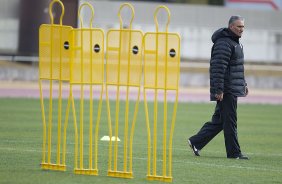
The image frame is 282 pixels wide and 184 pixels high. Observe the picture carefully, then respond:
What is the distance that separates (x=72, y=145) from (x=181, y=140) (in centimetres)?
266

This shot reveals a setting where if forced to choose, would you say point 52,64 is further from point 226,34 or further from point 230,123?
point 230,123

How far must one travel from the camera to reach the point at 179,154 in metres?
→ 15.2

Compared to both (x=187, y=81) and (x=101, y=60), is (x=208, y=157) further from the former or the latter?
(x=187, y=81)

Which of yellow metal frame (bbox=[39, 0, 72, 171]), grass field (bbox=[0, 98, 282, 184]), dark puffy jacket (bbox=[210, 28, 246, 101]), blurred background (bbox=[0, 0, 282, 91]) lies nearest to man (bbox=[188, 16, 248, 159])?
dark puffy jacket (bbox=[210, 28, 246, 101])

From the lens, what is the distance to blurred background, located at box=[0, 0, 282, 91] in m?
43.5

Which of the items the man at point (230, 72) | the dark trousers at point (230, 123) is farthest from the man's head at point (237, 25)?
the dark trousers at point (230, 123)

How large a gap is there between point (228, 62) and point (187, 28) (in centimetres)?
3536

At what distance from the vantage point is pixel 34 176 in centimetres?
1172

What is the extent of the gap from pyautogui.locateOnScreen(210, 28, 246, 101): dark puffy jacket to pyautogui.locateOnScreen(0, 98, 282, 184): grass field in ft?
3.60

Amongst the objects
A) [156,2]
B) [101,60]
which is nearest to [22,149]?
[101,60]

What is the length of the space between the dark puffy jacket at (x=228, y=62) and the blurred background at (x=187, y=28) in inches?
1060

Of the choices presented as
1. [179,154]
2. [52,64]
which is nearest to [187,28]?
[179,154]

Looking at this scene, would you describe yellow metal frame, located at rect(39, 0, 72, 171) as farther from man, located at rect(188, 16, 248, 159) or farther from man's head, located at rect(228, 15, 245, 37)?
man's head, located at rect(228, 15, 245, 37)

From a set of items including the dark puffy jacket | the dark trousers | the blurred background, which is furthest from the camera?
the blurred background
